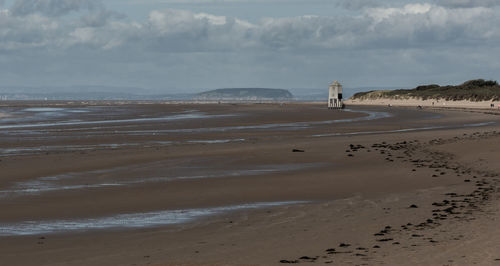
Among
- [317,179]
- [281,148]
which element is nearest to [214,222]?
[317,179]

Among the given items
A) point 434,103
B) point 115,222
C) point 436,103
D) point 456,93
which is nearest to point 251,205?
point 115,222

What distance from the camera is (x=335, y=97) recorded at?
3883 inches

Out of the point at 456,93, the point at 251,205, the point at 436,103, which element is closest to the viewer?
the point at 251,205

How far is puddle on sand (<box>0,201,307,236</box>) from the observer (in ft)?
36.3

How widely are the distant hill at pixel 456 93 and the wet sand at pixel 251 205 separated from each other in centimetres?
7711

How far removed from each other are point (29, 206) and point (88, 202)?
4.11 feet

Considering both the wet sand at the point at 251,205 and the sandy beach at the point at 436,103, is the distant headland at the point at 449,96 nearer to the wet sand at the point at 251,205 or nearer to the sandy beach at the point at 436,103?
the sandy beach at the point at 436,103

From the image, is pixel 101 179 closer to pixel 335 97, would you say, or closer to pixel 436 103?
pixel 335 97

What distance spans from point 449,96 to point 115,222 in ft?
341

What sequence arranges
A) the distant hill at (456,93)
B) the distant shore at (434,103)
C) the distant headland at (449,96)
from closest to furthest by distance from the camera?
the distant shore at (434,103) < the distant headland at (449,96) < the distant hill at (456,93)

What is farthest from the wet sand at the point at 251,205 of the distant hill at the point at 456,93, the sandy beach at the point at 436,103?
the distant hill at the point at 456,93

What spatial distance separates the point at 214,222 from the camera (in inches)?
459

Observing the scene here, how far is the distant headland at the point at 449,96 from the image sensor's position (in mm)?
95562

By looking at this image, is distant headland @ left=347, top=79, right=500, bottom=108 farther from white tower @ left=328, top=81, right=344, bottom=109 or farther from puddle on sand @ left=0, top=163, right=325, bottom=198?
puddle on sand @ left=0, top=163, right=325, bottom=198
